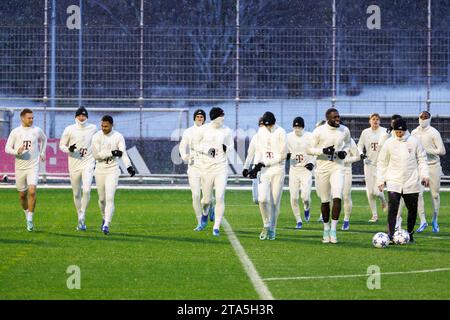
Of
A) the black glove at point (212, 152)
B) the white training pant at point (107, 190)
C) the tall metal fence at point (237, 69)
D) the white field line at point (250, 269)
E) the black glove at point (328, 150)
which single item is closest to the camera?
the white field line at point (250, 269)

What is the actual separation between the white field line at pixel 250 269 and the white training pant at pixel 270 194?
66 centimetres

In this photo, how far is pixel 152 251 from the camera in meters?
18.3

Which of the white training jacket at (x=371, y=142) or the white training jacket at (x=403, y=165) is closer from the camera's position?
the white training jacket at (x=403, y=165)

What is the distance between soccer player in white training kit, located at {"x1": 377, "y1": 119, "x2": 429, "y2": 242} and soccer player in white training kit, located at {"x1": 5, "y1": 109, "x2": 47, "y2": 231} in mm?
6658

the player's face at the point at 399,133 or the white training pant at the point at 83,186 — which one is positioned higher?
the player's face at the point at 399,133

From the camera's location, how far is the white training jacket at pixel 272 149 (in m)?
20.4

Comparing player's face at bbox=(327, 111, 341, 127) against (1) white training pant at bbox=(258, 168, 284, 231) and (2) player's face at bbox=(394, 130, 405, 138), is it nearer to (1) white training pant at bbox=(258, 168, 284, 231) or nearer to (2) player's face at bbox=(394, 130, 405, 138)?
(2) player's face at bbox=(394, 130, 405, 138)

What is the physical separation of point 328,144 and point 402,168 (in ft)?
4.33

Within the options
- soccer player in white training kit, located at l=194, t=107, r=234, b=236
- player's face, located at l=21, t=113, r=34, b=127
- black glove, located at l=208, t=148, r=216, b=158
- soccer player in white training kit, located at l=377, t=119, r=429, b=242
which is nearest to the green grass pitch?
soccer player in white training kit, located at l=377, t=119, r=429, b=242

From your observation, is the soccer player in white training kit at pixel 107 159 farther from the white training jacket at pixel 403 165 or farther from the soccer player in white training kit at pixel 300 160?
the white training jacket at pixel 403 165

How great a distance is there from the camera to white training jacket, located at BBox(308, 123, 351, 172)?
1944 centimetres

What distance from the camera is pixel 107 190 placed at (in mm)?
21406

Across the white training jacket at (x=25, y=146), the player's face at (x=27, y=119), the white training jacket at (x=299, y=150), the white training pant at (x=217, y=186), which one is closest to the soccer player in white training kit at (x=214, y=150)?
the white training pant at (x=217, y=186)
